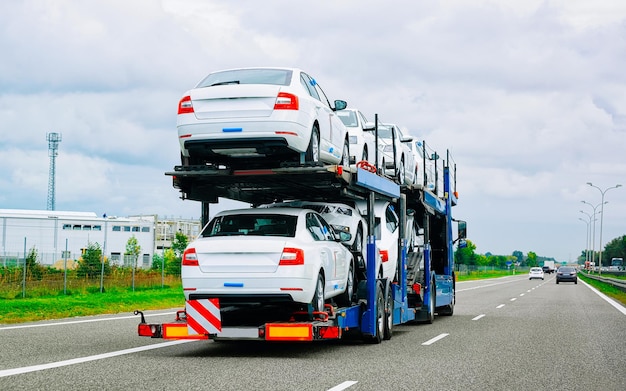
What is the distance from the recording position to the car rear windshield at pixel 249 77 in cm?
1082

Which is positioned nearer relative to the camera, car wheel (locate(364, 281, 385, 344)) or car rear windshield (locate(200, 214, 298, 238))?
car rear windshield (locate(200, 214, 298, 238))

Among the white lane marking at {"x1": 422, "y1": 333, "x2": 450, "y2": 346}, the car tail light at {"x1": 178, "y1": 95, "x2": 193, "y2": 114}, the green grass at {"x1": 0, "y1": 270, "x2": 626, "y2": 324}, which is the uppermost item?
the car tail light at {"x1": 178, "y1": 95, "x2": 193, "y2": 114}

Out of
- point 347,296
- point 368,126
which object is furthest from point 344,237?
point 368,126

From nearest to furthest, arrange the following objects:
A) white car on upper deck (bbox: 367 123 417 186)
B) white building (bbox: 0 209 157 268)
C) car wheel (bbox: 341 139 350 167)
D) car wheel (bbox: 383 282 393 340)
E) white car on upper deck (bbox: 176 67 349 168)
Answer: white car on upper deck (bbox: 176 67 349 168), car wheel (bbox: 383 282 393 340), car wheel (bbox: 341 139 350 167), white car on upper deck (bbox: 367 123 417 186), white building (bbox: 0 209 157 268)

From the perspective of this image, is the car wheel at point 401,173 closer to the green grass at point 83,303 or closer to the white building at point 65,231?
the green grass at point 83,303

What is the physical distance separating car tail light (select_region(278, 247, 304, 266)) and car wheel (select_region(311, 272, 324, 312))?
1.72 feet

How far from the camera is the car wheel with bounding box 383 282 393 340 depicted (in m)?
13.1

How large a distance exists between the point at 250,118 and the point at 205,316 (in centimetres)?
258

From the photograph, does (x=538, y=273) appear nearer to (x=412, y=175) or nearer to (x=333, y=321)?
(x=412, y=175)

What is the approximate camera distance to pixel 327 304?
420 inches

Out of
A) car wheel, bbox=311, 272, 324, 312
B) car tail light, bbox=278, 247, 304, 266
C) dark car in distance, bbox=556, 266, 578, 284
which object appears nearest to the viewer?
car tail light, bbox=278, 247, 304, 266

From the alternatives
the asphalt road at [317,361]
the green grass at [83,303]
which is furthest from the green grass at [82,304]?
the asphalt road at [317,361]

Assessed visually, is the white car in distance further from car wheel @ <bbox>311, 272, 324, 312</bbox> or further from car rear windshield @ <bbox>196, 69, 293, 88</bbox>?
car rear windshield @ <bbox>196, 69, 293, 88</bbox>

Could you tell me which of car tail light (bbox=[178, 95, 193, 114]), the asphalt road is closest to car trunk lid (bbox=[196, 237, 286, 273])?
the asphalt road
